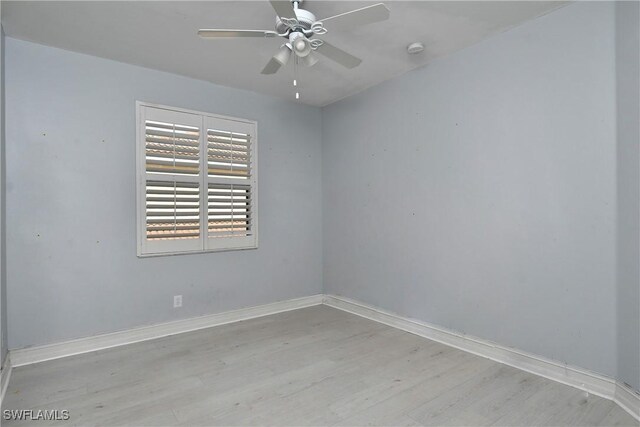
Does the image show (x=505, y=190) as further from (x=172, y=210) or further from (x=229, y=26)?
(x=172, y=210)

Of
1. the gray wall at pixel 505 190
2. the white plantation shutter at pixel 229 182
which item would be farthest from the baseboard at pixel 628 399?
the white plantation shutter at pixel 229 182

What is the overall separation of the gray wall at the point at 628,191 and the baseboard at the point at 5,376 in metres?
3.88

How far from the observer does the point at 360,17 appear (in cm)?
196

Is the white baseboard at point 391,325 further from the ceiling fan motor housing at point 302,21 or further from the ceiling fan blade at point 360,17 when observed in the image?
the ceiling fan motor housing at point 302,21

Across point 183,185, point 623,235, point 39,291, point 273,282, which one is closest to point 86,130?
point 183,185

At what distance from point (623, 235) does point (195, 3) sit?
3084 millimetres

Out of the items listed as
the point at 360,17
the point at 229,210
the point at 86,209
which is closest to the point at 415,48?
the point at 360,17

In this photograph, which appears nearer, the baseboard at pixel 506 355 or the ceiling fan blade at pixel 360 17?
the ceiling fan blade at pixel 360 17

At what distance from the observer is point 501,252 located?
110 inches

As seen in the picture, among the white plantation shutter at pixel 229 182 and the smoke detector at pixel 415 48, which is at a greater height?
the smoke detector at pixel 415 48

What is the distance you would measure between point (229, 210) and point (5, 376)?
217 centimetres

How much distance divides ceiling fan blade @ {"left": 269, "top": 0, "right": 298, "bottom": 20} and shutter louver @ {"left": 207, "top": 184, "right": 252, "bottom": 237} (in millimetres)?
2147

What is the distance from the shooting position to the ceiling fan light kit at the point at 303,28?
1.89 meters

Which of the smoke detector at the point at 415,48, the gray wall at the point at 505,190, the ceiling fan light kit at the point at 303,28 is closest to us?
the ceiling fan light kit at the point at 303,28
